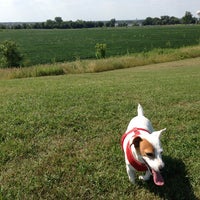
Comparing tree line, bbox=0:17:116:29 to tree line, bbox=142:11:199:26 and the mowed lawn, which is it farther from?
the mowed lawn

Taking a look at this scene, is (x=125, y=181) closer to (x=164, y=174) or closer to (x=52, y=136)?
(x=164, y=174)

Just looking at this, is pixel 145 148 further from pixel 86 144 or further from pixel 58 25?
pixel 58 25

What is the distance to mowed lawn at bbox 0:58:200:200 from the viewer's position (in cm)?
405

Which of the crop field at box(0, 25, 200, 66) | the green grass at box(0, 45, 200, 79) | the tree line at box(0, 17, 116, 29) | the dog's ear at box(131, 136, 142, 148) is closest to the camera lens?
the dog's ear at box(131, 136, 142, 148)

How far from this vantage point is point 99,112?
656 cm

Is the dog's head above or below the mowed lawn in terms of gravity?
above

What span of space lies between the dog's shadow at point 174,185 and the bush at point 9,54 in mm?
20630

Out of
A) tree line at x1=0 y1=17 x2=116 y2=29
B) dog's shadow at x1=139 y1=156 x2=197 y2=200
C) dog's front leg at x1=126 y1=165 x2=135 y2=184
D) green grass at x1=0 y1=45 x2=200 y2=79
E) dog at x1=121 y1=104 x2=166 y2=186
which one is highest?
dog at x1=121 y1=104 x2=166 y2=186

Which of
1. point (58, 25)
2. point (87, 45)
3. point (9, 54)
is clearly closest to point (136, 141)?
point (9, 54)

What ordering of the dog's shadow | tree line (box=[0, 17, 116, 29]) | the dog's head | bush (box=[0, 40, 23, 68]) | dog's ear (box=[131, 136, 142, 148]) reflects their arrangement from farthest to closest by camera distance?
tree line (box=[0, 17, 116, 29])
bush (box=[0, 40, 23, 68])
the dog's shadow
dog's ear (box=[131, 136, 142, 148])
the dog's head

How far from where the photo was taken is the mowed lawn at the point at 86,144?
4055 millimetres

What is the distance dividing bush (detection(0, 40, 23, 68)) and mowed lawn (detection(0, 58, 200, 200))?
52.7 ft

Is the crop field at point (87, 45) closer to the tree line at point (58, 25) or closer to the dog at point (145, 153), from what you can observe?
the dog at point (145, 153)

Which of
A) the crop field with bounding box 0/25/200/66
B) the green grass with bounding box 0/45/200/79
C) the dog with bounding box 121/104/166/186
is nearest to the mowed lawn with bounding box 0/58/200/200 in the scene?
the dog with bounding box 121/104/166/186
